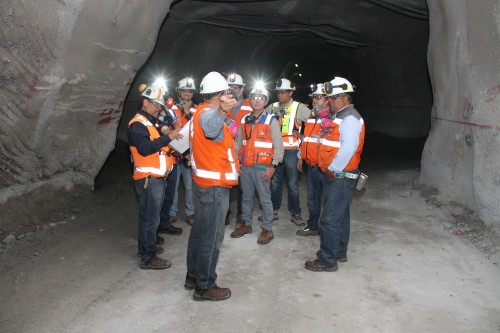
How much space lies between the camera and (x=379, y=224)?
6211mm

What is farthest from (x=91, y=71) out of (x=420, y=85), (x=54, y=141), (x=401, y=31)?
(x=420, y=85)

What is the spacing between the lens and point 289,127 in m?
5.96

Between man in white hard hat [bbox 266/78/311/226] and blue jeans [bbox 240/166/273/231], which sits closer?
blue jeans [bbox 240/166/273/231]

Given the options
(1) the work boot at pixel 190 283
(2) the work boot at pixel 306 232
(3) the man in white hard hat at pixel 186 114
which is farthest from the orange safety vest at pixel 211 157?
(2) the work boot at pixel 306 232

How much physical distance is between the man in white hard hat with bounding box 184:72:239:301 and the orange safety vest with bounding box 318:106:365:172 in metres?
1.21

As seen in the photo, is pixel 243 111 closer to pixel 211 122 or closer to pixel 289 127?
pixel 289 127

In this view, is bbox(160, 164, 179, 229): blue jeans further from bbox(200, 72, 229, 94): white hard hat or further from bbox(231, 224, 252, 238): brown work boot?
bbox(200, 72, 229, 94): white hard hat

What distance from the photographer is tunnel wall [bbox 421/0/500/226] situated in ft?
18.2

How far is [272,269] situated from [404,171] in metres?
6.13

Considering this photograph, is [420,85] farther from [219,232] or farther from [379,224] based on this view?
[219,232]

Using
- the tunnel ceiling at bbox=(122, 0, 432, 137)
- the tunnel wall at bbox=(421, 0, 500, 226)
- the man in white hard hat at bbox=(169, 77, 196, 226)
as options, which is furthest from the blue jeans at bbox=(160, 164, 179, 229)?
the tunnel ceiling at bbox=(122, 0, 432, 137)

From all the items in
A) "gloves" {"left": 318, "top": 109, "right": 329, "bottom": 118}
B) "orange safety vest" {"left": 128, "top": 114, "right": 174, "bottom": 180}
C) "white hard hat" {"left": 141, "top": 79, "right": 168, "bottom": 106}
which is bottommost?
"orange safety vest" {"left": 128, "top": 114, "right": 174, "bottom": 180}

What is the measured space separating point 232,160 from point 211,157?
0.68 ft

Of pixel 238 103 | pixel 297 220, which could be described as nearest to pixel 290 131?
pixel 238 103
